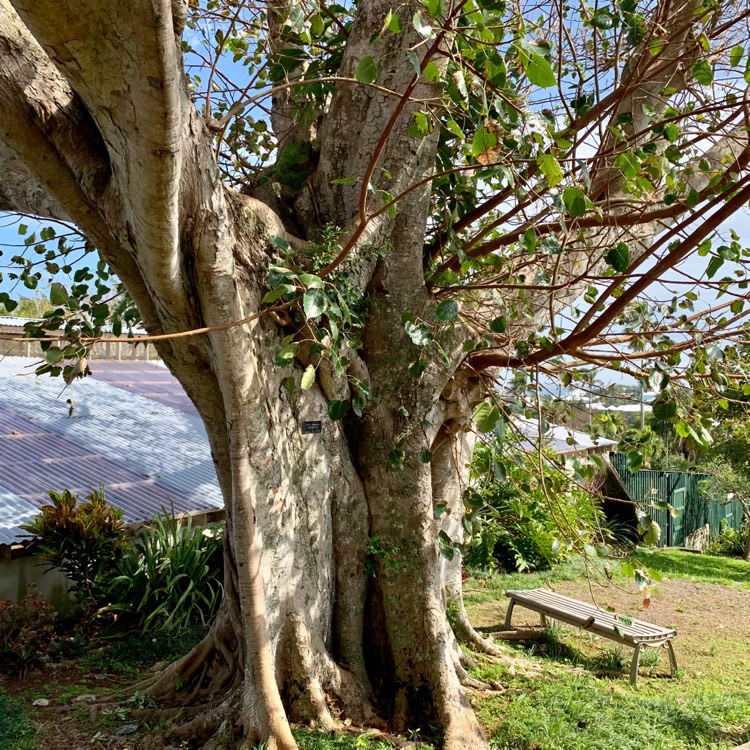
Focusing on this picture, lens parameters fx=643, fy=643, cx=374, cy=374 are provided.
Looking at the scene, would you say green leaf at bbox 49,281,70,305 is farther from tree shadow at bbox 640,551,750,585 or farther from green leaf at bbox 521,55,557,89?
tree shadow at bbox 640,551,750,585

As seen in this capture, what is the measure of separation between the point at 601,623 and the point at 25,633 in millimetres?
4728

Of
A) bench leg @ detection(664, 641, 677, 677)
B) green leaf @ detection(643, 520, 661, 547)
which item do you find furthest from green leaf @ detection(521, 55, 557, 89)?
bench leg @ detection(664, 641, 677, 677)

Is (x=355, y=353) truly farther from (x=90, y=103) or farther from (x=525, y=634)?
(x=525, y=634)

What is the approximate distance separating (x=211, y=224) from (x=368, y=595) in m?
2.45

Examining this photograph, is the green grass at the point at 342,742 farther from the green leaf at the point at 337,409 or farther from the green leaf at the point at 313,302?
the green leaf at the point at 313,302

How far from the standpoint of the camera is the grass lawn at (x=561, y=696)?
3.72 metres

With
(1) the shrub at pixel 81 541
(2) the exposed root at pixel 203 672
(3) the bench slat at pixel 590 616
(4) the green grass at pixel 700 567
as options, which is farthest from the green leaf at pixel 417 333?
(4) the green grass at pixel 700 567

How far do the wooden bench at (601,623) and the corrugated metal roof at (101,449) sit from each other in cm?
354

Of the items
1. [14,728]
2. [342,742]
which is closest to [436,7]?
[342,742]

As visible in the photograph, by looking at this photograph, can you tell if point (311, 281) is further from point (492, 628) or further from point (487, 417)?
point (492, 628)

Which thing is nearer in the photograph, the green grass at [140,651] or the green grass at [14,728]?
the green grass at [14,728]

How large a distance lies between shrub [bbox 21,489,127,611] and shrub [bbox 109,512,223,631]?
0.45 feet

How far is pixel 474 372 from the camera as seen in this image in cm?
413

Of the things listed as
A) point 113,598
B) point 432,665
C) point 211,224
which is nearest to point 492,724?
point 432,665
